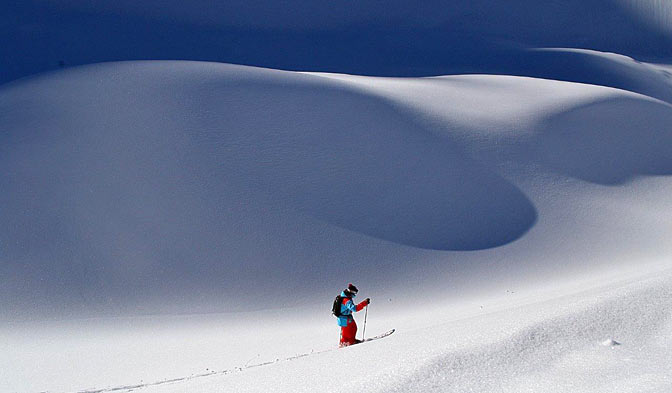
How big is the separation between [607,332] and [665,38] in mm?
44071

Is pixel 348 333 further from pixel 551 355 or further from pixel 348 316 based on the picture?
pixel 551 355

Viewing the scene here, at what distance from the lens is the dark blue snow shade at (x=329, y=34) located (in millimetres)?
28875

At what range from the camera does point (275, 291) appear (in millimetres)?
10867

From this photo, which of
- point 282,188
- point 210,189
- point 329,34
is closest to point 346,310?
point 282,188

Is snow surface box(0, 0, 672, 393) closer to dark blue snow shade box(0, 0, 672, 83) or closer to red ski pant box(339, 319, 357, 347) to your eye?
red ski pant box(339, 319, 357, 347)

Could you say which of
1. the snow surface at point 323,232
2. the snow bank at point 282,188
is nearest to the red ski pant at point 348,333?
the snow surface at point 323,232

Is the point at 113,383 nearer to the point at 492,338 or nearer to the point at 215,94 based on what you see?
the point at 492,338

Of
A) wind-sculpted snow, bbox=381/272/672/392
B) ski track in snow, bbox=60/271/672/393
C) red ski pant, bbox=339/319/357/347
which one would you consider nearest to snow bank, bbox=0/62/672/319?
red ski pant, bbox=339/319/357/347

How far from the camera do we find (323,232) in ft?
39.9

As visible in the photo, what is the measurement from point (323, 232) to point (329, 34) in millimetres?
25381

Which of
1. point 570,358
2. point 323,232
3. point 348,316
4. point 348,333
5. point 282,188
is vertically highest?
point 282,188

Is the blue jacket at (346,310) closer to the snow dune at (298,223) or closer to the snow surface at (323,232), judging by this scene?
the snow surface at (323,232)

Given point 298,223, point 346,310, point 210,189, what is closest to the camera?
point 346,310

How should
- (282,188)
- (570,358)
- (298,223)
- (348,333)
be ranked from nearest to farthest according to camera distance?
(570,358) < (348,333) < (298,223) < (282,188)
